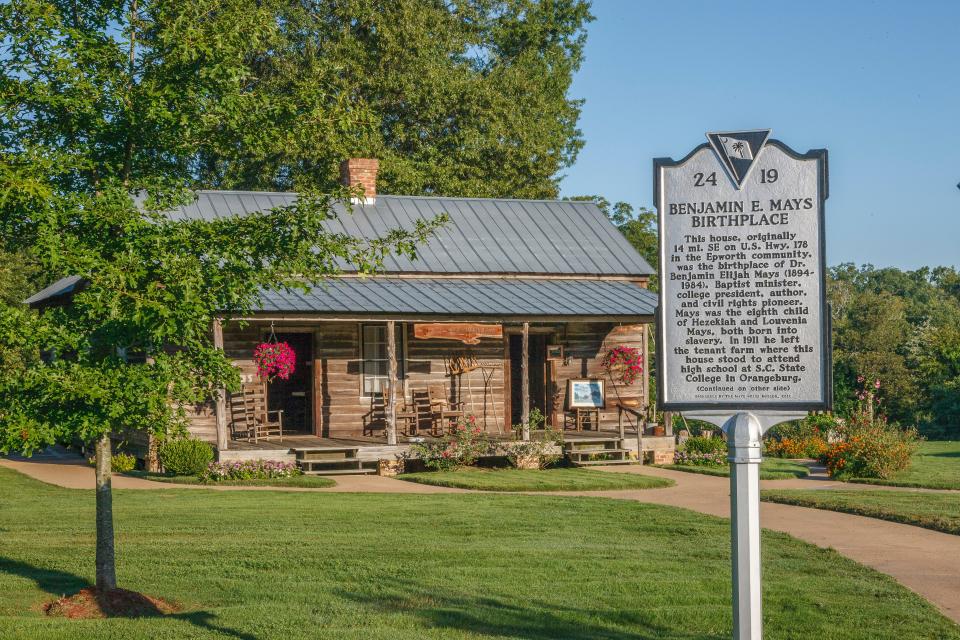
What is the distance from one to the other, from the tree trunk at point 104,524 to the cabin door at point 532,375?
15.4 meters

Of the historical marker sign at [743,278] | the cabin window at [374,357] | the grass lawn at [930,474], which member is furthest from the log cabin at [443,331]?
the historical marker sign at [743,278]

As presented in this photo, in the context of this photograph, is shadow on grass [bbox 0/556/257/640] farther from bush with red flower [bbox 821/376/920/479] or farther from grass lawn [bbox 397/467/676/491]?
bush with red flower [bbox 821/376/920/479]

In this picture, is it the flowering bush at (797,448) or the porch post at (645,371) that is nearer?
the porch post at (645,371)

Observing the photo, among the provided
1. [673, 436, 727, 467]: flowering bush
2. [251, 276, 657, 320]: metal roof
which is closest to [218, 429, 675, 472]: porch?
[673, 436, 727, 467]: flowering bush

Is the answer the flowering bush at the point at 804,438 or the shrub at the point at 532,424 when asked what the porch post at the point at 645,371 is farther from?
the flowering bush at the point at 804,438

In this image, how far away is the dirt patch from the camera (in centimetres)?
956

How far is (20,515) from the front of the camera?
50.1ft

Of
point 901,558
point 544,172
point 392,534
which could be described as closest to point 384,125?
point 544,172

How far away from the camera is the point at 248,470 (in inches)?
795

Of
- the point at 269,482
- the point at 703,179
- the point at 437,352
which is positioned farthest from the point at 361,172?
the point at 703,179

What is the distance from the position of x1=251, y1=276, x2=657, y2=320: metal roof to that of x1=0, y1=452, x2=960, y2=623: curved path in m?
3.15

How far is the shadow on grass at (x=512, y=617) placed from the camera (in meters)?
8.67

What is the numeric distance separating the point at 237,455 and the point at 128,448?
4.51 metres

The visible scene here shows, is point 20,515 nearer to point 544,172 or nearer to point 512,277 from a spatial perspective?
point 512,277
